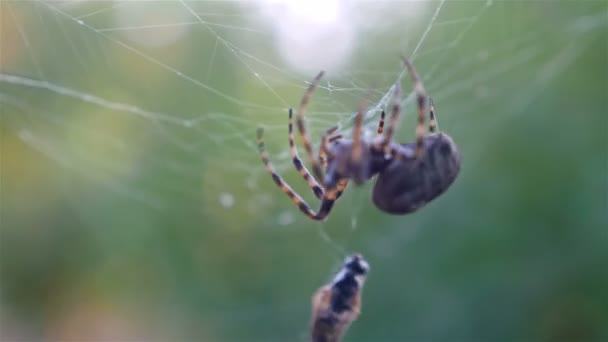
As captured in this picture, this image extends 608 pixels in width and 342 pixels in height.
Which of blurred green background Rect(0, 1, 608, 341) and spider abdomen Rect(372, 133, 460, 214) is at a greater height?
blurred green background Rect(0, 1, 608, 341)

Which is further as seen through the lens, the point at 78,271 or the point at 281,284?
the point at 78,271

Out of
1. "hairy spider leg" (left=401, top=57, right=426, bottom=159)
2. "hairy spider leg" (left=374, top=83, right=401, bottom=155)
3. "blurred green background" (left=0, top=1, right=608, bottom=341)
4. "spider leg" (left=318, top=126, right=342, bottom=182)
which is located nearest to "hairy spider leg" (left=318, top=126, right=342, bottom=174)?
"spider leg" (left=318, top=126, right=342, bottom=182)

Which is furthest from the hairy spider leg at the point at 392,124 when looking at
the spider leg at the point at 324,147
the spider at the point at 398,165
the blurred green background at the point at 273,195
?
the blurred green background at the point at 273,195

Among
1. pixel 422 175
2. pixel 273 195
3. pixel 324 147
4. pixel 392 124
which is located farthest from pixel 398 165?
pixel 273 195

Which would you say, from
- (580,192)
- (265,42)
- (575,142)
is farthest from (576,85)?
(265,42)

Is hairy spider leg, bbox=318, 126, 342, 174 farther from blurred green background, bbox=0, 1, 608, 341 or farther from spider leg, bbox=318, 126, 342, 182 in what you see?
blurred green background, bbox=0, 1, 608, 341

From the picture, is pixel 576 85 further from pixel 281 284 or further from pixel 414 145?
pixel 414 145
